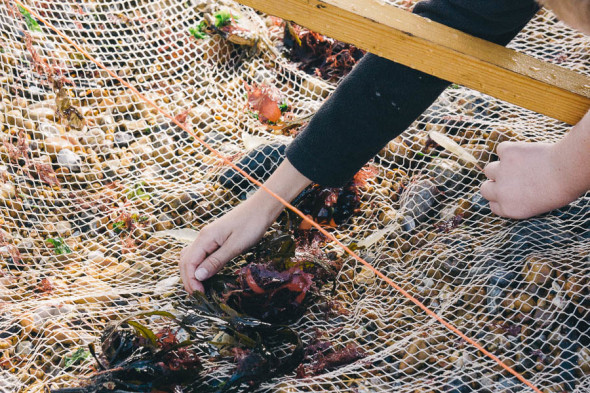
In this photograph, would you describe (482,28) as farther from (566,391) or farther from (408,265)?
(566,391)

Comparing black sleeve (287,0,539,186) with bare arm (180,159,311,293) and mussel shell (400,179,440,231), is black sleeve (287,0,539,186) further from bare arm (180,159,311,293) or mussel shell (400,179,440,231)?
mussel shell (400,179,440,231)

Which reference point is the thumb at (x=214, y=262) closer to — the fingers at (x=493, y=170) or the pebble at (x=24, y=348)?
the pebble at (x=24, y=348)

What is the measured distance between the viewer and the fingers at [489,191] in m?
2.19

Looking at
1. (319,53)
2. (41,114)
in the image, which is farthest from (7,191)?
(319,53)

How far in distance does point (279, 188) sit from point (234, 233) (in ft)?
0.83

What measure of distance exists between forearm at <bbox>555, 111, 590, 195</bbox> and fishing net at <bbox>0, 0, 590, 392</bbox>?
33cm

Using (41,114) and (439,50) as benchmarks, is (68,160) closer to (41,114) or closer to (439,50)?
(41,114)

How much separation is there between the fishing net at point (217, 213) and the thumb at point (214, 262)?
0.20m

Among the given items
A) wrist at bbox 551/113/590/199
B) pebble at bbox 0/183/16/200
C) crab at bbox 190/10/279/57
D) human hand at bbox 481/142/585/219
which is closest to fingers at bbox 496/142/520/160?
human hand at bbox 481/142/585/219

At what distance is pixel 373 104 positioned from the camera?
1802mm

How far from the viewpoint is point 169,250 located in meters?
2.44

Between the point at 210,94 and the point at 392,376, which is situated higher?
the point at 210,94

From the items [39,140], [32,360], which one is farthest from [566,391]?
[39,140]

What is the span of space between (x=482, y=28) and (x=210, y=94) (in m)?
1.70
